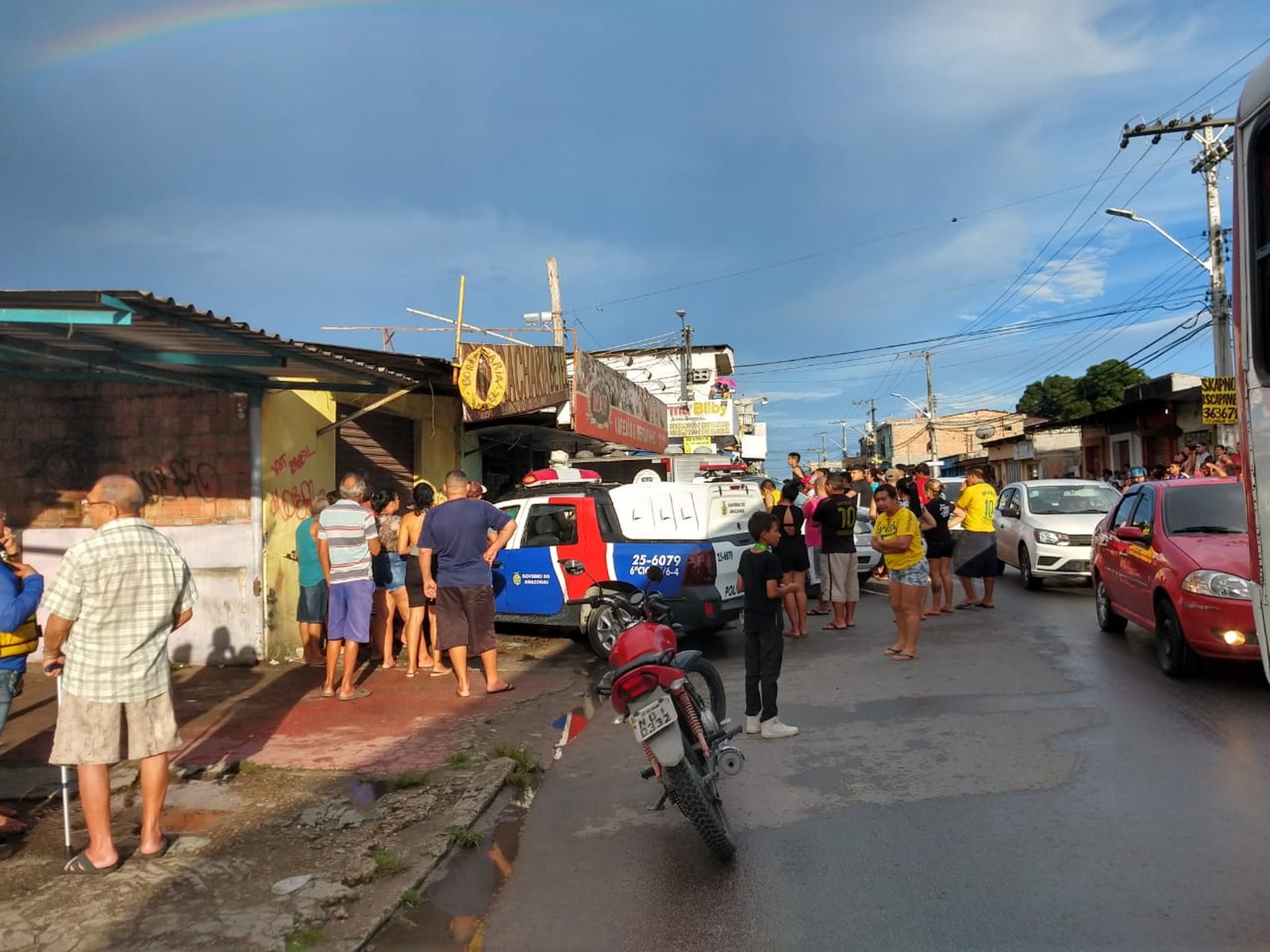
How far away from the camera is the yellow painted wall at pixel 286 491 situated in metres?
9.00

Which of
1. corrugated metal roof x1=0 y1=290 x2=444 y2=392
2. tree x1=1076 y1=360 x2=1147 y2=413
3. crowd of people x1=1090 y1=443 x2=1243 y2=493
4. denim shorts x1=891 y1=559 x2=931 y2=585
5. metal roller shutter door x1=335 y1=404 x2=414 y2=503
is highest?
tree x1=1076 y1=360 x2=1147 y2=413

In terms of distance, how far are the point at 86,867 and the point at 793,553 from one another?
23.1 feet

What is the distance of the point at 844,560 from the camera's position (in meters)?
10.5

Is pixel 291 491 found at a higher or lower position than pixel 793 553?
higher

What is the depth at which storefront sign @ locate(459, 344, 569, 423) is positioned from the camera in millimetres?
11188

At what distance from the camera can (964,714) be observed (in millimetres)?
6441

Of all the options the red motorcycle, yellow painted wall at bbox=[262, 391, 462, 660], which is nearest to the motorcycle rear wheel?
the red motorcycle

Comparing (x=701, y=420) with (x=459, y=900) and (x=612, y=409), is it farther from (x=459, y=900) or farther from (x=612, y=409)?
(x=459, y=900)

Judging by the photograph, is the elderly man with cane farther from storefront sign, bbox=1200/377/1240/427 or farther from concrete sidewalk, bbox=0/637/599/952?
storefront sign, bbox=1200/377/1240/427

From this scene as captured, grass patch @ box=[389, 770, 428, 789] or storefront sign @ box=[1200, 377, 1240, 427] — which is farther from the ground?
storefront sign @ box=[1200, 377, 1240, 427]

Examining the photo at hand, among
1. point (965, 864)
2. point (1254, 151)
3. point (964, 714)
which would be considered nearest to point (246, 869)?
point (965, 864)

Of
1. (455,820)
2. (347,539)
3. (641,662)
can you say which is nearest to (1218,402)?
(347,539)

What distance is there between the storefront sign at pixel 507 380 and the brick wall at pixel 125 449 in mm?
2973

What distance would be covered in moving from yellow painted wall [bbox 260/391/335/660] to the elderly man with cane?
479 cm
